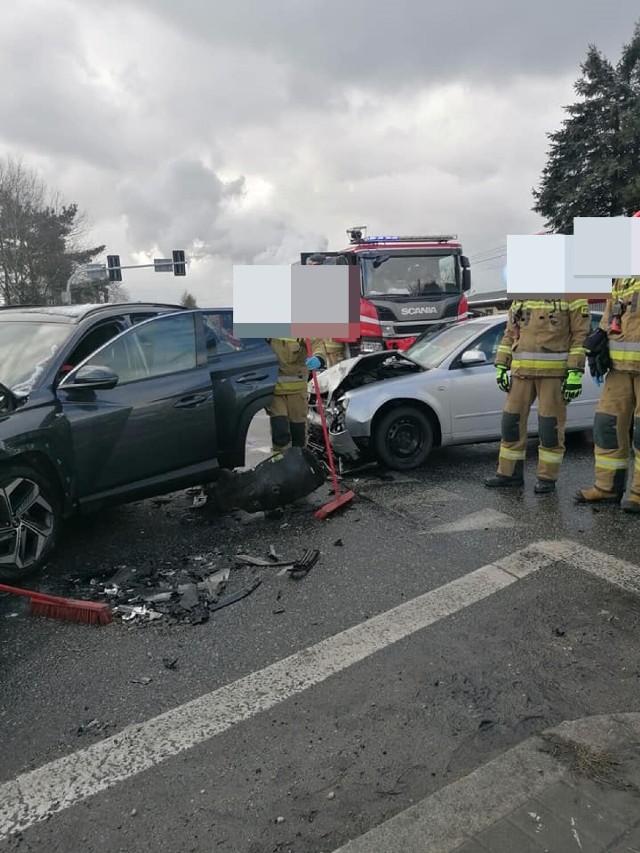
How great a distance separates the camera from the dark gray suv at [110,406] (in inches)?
150

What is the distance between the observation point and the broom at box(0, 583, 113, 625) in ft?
11.0

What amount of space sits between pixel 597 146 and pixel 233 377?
32.2 metres

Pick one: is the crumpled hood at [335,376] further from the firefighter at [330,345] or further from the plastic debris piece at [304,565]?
the firefighter at [330,345]

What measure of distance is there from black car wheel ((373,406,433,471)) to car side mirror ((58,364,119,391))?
2950mm

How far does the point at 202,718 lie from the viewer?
2.59 meters

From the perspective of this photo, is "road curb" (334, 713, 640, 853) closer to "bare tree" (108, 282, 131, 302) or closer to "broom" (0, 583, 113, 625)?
"broom" (0, 583, 113, 625)

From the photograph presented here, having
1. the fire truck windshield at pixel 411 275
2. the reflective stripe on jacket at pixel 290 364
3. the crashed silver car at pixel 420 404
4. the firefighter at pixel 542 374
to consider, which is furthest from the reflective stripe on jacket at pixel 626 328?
the fire truck windshield at pixel 411 275

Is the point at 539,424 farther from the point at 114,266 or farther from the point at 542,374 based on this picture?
the point at 114,266

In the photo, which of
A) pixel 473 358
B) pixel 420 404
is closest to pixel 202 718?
pixel 420 404

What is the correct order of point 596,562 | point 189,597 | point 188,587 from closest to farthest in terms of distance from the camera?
1. point 189,597
2. point 188,587
3. point 596,562

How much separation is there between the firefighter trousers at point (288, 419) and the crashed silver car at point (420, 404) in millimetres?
470

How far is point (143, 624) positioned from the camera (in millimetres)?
3367

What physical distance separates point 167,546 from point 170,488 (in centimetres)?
44

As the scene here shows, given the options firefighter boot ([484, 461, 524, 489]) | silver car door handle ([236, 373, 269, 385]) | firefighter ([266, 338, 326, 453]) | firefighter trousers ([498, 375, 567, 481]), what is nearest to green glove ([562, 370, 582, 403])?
firefighter trousers ([498, 375, 567, 481])
